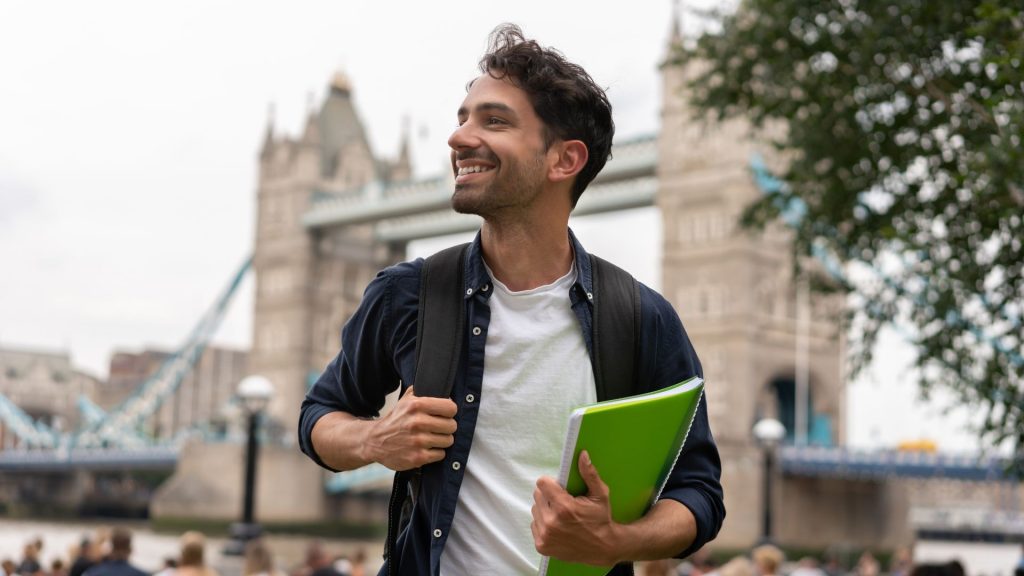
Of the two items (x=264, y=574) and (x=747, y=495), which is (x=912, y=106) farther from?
(x=747, y=495)

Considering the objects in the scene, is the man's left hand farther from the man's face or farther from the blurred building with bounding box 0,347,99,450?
the blurred building with bounding box 0,347,99,450

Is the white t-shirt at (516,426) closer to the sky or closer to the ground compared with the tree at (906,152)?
closer to the ground

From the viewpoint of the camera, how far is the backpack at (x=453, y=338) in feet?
6.33

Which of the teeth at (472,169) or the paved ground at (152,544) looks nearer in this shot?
the teeth at (472,169)

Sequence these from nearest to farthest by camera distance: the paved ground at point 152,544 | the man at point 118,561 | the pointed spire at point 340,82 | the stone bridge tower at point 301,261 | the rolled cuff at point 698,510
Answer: the rolled cuff at point 698,510
the man at point 118,561
the paved ground at point 152,544
the stone bridge tower at point 301,261
the pointed spire at point 340,82

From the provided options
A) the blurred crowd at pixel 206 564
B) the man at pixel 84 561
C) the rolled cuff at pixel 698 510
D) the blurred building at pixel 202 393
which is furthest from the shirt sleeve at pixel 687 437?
the blurred building at pixel 202 393

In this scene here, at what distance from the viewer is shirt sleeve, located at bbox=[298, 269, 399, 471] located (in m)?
2.00

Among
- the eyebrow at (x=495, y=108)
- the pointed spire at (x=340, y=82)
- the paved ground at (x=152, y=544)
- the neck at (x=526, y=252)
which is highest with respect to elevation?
the pointed spire at (x=340, y=82)

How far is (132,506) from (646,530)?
72.8 meters

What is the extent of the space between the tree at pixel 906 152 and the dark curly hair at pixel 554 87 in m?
6.53

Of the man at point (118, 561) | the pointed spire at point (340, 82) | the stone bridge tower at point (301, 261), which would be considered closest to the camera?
the man at point (118, 561)

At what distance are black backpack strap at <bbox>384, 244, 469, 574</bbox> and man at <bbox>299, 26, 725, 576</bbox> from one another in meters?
0.02

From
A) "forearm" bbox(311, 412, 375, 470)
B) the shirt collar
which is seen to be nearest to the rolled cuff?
the shirt collar

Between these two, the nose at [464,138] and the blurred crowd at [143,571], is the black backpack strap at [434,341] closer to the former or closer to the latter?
the nose at [464,138]
